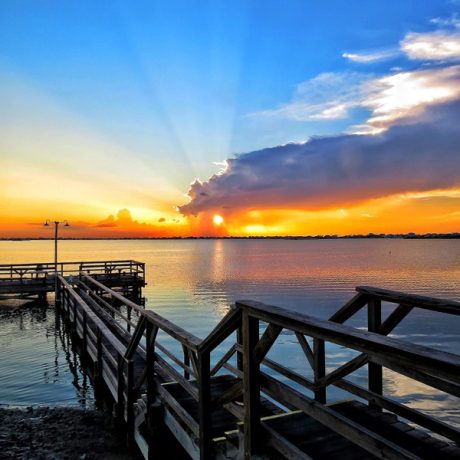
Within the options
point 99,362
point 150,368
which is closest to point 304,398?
point 150,368

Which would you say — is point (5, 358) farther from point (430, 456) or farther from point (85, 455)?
point (430, 456)

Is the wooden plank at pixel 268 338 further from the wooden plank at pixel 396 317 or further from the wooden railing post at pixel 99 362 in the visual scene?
the wooden railing post at pixel 99 362

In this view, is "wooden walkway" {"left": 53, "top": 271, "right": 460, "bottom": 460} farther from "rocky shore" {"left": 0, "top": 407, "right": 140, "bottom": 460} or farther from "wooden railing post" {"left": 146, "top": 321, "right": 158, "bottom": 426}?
"rocky shore" {"left": 0, "top": 407, "right": 140, "bottom": 460}

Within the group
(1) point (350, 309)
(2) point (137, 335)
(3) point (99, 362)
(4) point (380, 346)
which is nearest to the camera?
(4) point (380, 346)

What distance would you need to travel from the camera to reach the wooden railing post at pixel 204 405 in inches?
152

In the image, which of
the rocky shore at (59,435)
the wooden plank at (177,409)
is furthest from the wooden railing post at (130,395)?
the wooden plank at (177,409)

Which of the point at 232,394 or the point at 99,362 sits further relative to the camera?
the point at 99,362

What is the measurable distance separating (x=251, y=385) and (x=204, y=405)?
1029 millimetres

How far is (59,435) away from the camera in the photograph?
8.63 meters

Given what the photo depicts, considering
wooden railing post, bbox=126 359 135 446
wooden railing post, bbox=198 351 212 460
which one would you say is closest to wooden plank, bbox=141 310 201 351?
wooden railing post, bbox=198 351 212 460

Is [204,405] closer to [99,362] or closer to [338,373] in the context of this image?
[338,373]

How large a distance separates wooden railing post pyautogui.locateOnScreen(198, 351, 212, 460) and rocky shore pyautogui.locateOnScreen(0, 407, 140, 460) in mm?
3886

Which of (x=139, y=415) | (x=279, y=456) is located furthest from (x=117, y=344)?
(x=279, y=456)

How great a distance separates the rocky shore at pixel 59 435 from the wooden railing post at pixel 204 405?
3886 millimetres
